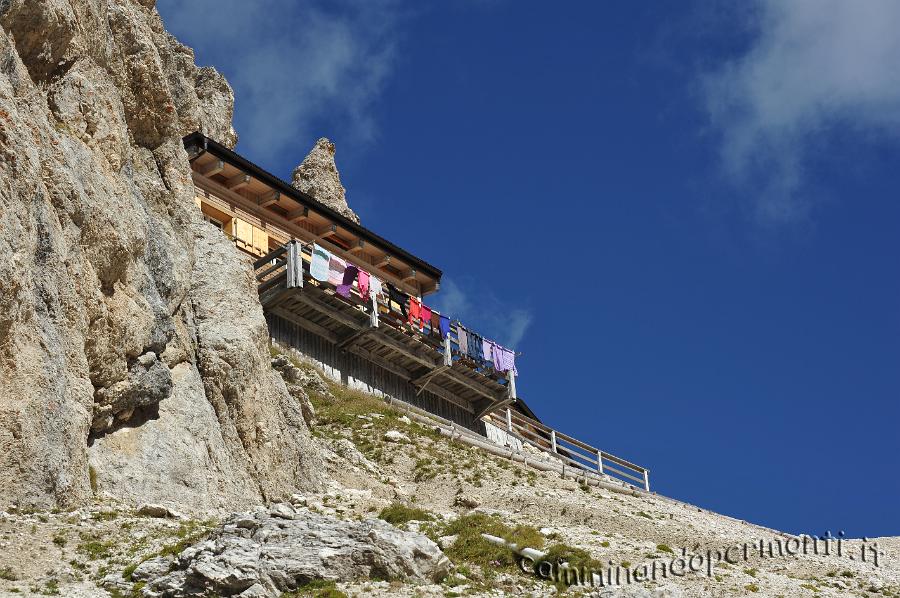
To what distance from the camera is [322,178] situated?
2940 inches

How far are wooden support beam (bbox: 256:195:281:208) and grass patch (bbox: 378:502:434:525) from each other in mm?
27181

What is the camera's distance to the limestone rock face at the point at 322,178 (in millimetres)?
72875

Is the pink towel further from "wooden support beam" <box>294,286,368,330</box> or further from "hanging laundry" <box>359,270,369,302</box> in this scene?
"wooden support beam" <box>294,286,368,330</box>

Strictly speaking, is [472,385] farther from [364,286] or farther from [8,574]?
[8,574]

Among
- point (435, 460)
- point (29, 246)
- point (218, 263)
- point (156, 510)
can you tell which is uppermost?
point (218, 263)

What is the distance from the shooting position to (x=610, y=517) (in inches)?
1431

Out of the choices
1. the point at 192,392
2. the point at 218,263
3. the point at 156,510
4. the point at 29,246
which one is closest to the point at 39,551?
the point at 156,510

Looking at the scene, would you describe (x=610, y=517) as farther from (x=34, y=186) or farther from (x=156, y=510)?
(x=34, y=186)

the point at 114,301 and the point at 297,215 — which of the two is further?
the point at 297,215

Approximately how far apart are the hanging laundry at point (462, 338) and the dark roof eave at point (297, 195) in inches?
256

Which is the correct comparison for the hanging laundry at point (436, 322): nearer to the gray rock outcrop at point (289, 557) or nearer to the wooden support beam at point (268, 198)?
the wooden support beam at point (268, 198)

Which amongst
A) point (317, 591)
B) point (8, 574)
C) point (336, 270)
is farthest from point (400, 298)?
point (8, 574)

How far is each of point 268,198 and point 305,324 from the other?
789 cm

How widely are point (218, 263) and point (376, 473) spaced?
285 inches
